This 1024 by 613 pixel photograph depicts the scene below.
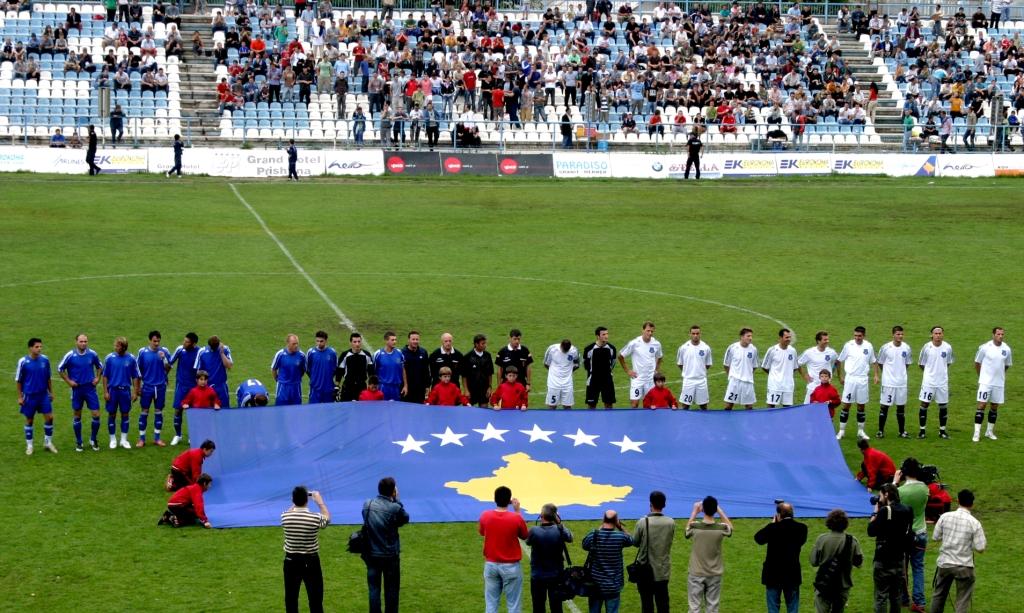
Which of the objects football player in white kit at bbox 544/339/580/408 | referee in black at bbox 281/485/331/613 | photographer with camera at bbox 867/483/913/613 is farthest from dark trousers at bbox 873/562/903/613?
football player in white kit at bbox 544/339/580/408

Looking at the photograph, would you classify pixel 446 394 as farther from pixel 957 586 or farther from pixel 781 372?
pixel 957 586

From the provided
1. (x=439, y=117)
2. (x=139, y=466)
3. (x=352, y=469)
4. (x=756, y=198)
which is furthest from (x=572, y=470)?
(x=439, y=117)

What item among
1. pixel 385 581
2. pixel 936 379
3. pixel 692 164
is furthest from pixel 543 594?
pixel 692 164

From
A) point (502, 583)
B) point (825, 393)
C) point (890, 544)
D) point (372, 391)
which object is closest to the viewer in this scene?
point (502, 583)

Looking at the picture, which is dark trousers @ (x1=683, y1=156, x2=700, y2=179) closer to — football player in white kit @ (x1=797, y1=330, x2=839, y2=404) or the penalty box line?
the penalty box line

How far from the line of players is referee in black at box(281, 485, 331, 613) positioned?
21.3 ft

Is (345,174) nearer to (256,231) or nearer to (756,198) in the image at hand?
Answer: (256,231)

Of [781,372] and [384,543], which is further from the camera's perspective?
[781,372]

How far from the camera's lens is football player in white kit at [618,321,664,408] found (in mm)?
22361

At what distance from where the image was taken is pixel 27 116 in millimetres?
49344

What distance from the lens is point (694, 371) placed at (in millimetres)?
22406

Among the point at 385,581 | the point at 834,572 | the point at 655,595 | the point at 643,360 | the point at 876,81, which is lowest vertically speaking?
the point at 655,595

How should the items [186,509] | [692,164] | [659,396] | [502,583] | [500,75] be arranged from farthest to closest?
[500,75] < [692,164] < [659,396] < [186,509] < [502,583]

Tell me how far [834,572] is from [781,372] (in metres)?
8.38
